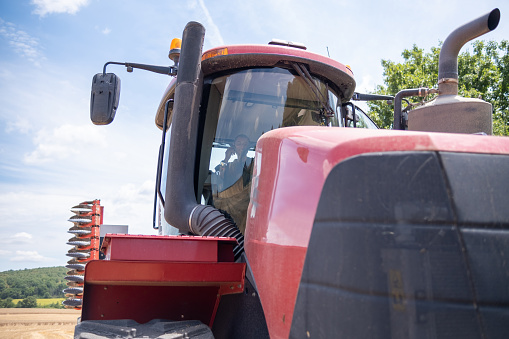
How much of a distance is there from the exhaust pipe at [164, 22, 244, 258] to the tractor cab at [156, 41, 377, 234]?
0.49 feet

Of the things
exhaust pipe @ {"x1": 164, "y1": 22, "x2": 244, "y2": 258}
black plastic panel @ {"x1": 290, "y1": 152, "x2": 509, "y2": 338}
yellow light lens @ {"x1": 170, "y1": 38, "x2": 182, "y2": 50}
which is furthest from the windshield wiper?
black plastic panel @ {"x1": 290, "y1": 152, "x2": 509, "y2": 338}

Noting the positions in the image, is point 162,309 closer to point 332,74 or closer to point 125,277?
point 125,277

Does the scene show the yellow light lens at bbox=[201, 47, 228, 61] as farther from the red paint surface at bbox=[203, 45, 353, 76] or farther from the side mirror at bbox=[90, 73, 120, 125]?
the side mirror at bbox=[90, 73, 120, 125]

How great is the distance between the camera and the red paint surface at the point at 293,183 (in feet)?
5.11

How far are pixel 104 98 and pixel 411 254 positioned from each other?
8.76 feet

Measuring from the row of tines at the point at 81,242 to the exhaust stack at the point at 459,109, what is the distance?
6443mm

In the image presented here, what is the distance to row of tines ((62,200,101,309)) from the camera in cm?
820

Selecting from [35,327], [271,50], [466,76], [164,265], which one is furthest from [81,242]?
[466,76]

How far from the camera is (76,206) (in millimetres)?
8641

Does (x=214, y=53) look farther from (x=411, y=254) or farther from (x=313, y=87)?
(x=411, y=254)

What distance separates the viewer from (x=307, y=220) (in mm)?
1667

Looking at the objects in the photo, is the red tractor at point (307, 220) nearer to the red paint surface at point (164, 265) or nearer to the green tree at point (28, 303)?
the red paint surface at point (164, 265)

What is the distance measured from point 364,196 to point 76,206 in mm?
7931

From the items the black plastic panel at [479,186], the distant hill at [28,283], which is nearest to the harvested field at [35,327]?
the distant hill at [28,283]
